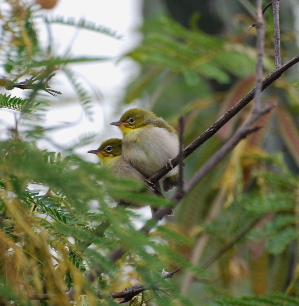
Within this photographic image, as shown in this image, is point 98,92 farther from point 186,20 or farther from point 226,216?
point 186,20

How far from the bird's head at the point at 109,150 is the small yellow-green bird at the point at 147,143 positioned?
106 millimetres

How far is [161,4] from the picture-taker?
7.32 meters

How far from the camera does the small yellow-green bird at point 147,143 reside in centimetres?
362

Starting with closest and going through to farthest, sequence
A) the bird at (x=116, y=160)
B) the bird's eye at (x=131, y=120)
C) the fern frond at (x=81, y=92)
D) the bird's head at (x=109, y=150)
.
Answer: the fern frond at (x=81, y=92) < the bird at (x=116, y=160) < the bird's head at (x=109, y=150) < the bird's eye at (x=131, y=120)

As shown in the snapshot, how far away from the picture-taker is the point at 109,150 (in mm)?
3941

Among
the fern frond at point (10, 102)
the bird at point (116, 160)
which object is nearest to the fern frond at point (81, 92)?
the fern frond at point (10, 102)

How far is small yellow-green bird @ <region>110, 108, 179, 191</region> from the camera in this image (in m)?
3.62

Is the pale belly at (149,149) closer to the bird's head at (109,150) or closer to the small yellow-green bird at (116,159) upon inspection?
the small yellow-green bird at (116,159)

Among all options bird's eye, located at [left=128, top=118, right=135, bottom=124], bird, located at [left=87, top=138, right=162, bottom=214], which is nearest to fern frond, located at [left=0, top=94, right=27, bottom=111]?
bird, located at [left=87, top=138, right=162, bottom=214]

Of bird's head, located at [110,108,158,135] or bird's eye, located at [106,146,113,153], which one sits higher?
bird's head, located at [110,108,158,135]

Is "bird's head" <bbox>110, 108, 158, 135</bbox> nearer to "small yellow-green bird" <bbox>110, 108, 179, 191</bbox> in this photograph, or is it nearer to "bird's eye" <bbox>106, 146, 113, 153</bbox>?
"small yellow-green bird" <bbox>110, 108, 179, 191</bbox>

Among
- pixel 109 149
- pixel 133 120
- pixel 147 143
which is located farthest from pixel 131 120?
pixel 147 143

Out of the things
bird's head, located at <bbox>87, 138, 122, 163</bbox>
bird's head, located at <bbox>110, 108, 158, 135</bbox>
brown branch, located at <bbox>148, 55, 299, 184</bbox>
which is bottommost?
brown branch, located at <bbox>148, 55, 299, 184</bbox>

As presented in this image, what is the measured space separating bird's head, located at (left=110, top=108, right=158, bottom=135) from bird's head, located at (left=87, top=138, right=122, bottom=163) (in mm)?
106
